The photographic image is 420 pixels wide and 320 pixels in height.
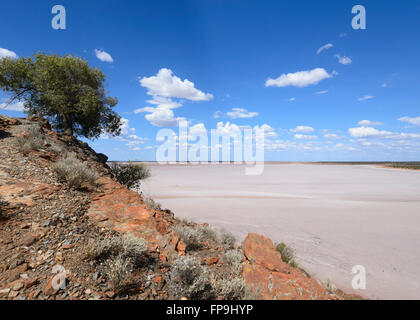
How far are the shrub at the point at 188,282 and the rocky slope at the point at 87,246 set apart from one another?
0.09ft

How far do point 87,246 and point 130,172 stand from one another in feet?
37.0

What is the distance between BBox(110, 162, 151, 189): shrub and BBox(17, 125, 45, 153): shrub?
5.72 meters

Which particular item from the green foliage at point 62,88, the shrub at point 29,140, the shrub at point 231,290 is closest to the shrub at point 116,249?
the shrub at point 231,290

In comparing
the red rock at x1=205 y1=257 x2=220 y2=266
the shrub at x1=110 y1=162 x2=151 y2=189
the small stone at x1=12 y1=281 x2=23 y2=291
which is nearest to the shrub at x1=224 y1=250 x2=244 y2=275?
the red rock at x1=205 y1=257 x2=220 y2=266

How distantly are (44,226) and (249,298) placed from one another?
448cm

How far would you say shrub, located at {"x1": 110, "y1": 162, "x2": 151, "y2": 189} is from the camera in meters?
13.9

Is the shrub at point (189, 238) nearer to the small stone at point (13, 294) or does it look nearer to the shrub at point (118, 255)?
the shrub at point (118, 255)

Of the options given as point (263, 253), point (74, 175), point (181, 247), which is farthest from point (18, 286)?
point (263, 253)

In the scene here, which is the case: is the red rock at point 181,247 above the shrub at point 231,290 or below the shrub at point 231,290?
above

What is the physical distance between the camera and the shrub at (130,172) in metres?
13.9

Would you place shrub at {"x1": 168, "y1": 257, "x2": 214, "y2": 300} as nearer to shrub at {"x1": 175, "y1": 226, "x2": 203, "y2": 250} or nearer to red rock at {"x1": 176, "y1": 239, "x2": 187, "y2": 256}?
red rock at {"x1": 176, "y1": 239, "x2": 187, "y2": 256}
